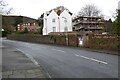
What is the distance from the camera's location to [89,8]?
299ft

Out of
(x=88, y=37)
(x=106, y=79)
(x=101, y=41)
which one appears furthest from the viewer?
(x=88, y=37)

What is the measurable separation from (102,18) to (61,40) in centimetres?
5483

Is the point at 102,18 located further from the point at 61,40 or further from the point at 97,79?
the point at 97,79

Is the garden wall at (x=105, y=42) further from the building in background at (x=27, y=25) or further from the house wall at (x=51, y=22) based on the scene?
the building in background at (x=27, y=25)

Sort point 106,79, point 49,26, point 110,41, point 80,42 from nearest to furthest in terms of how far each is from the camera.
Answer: point 106,79 < point 110,41 < point 80,42 < point 49,26

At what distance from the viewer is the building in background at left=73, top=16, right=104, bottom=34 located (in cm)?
10012

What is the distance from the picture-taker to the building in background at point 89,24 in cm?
10012

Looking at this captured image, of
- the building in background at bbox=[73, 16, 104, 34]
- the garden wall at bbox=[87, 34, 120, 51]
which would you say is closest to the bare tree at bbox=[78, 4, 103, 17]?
the building in background at bbox=[73, 16, 104, 34]

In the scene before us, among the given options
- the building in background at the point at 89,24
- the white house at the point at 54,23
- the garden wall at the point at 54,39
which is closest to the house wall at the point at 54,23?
the white house at the point at 54,23

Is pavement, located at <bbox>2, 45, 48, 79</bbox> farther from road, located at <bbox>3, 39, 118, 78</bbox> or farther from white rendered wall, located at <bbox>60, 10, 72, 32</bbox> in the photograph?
white rendered wall, located at <bbox>60, 10, 72, 32</bbox>

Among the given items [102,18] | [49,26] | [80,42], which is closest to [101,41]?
[80,42]

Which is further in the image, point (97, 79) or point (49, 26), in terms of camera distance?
point (49, 26)

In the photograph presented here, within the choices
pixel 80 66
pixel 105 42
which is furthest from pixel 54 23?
pixel 80 66

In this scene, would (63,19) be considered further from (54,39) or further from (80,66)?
(80,66)
